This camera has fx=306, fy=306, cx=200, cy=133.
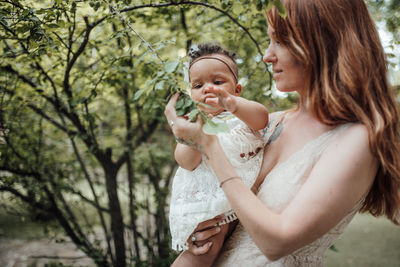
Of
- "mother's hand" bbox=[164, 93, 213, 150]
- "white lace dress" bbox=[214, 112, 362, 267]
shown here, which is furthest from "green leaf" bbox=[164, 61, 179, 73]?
"white lace dress" bbox=[214, 112, 362, 267]

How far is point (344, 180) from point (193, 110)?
0.62 metres

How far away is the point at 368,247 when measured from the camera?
6.51m

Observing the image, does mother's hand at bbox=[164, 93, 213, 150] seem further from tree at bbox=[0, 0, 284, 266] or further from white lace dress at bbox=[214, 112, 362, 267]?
tree at bbox=[0, 0, 284, 266]

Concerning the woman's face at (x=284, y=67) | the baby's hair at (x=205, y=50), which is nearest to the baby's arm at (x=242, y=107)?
the woman's face at (x=284, y=67)

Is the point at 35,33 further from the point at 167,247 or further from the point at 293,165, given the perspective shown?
the point at 167,247

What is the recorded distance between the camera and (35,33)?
1.54m

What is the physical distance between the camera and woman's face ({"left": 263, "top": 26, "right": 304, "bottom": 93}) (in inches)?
56.0

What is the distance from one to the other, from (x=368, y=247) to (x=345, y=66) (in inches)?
260

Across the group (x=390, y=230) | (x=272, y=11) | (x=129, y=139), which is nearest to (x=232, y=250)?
(x=272, y=11)

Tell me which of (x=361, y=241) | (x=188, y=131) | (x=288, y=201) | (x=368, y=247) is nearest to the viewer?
(x=188, y=131)

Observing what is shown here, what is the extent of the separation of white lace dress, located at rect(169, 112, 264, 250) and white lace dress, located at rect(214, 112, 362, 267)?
125 millimetres

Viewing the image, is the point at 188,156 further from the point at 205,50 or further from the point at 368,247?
the point at 368,247

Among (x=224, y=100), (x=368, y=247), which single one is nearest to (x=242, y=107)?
(x=224, y=100)

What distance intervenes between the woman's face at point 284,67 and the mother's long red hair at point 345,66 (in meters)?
0.04
